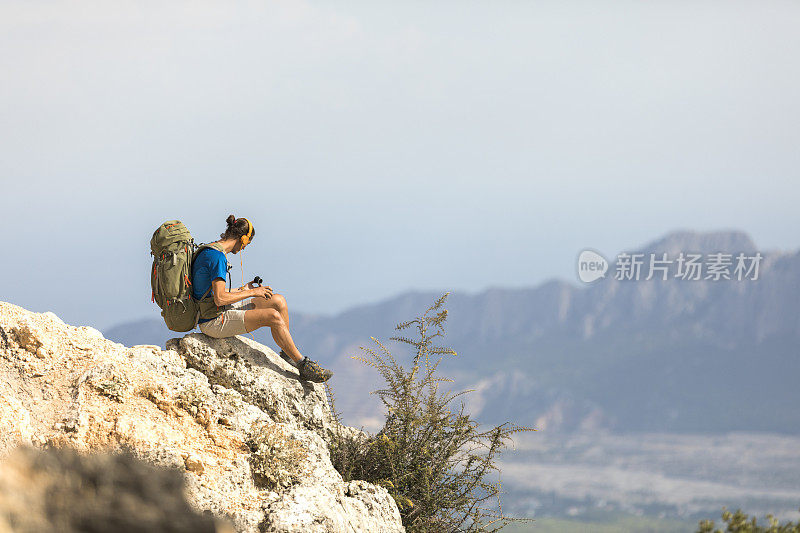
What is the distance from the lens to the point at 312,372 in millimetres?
10227

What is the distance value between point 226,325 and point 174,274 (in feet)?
3.00

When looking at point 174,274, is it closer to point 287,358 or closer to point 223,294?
point 223,294

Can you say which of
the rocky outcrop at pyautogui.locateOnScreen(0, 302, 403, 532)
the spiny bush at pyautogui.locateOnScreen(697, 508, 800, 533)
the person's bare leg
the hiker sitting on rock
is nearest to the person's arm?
the hiker sitting on rock

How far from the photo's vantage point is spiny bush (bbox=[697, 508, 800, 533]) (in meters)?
6.14

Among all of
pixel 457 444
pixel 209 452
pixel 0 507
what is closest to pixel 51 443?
pixel 209 452

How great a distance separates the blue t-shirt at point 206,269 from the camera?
9781mm

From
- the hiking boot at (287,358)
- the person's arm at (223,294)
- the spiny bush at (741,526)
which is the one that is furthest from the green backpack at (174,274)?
the spiny bush at (741,526)

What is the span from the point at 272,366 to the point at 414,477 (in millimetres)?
2358

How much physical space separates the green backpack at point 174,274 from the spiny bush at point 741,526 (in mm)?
6557

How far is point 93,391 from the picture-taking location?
27.6ft

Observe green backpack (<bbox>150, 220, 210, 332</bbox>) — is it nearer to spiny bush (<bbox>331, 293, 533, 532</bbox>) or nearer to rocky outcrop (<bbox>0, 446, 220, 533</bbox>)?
spiny bush (<bbox>331, 293, 533, 532</bbox>)

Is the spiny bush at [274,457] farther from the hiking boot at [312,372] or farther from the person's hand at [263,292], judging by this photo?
the person's hand at [263,292]

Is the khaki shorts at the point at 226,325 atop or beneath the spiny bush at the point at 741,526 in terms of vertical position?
atop

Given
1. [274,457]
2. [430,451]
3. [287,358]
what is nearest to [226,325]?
[287,358]
